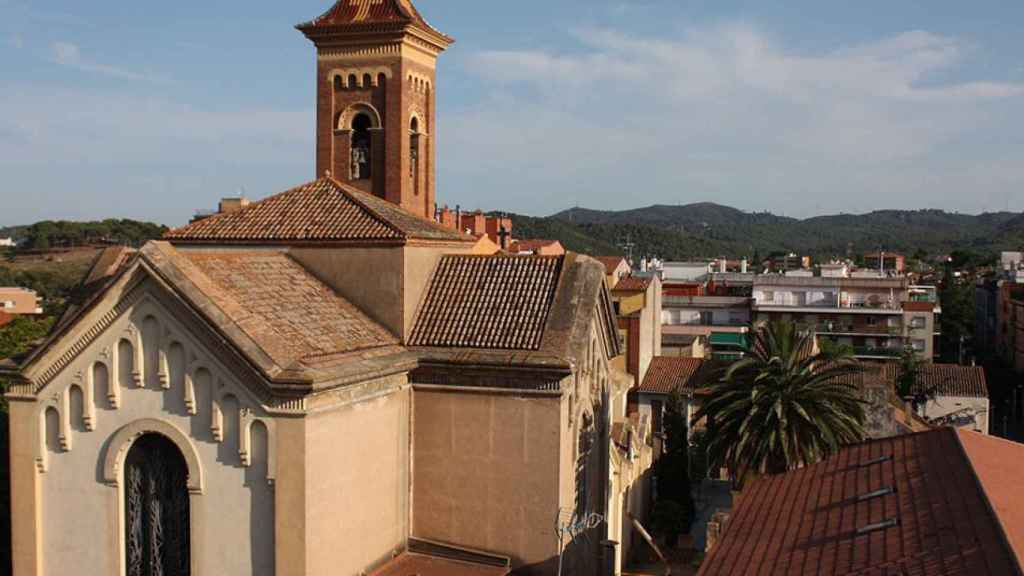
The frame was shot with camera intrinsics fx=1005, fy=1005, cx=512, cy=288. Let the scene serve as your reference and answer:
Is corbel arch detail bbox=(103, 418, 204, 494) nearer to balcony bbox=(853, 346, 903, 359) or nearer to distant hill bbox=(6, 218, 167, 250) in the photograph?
balcony bbox=(853, 346, 903, 359)

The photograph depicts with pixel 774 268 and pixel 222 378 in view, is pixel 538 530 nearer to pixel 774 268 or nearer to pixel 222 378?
pixel 222 378

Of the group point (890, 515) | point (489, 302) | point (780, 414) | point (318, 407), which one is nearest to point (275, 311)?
point (318, 407)

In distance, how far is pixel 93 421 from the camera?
1648cm

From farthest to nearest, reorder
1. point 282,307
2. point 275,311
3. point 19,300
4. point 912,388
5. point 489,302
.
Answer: point 19,300, point 912,388, point 489,302, point 282,307, point 275,311

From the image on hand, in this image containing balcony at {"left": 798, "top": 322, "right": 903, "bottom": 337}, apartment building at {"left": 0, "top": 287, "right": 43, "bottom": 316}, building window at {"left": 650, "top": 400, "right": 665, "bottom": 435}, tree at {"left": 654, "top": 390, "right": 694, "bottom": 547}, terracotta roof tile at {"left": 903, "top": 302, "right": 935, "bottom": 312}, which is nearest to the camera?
tree at {"left": 654, "top": 390, "right": 694, "bottom": 547}

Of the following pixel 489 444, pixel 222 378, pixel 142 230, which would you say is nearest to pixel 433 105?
pixel 489 444

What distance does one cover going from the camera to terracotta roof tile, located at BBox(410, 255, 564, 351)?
1916 cm

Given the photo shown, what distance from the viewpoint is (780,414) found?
85.7 ft

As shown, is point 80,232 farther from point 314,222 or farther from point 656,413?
point 314,222

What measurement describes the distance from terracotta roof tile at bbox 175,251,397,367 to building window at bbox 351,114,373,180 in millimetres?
6337

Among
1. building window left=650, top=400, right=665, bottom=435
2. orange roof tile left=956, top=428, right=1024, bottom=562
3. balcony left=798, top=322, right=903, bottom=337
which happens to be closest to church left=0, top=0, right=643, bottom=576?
orange roof tile left=956, top=428, right=1024, bottom=562

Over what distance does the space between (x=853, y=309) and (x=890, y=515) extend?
190 feet

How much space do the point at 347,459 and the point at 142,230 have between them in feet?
376

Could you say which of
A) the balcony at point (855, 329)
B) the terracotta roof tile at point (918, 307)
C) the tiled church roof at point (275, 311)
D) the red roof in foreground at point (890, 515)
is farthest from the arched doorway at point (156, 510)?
the terracotta roof tile at point (918, 307)
